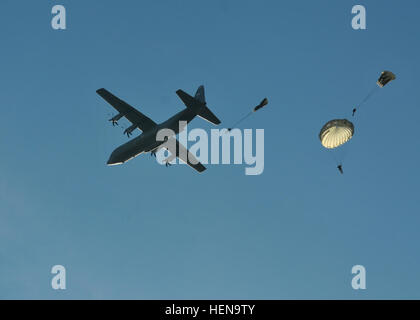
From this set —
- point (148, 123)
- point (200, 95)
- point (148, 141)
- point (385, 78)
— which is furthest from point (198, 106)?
point (385, 78)

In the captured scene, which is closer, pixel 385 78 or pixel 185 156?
pixel 385 78

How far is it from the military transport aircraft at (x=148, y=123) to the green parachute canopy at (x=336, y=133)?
12.8 meters

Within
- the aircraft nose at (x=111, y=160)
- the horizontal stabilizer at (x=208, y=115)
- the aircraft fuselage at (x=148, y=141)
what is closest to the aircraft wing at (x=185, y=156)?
the aircraft fuselage at (x=148, y=141)

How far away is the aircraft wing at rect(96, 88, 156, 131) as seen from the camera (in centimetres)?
4634

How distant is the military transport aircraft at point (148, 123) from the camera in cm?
4078

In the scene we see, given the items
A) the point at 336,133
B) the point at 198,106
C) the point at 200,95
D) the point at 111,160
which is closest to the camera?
the point at 336,133

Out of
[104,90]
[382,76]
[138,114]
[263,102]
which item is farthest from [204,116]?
[382,76]

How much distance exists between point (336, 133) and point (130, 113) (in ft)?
74.6

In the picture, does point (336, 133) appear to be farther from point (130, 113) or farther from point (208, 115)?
point (130, 113)

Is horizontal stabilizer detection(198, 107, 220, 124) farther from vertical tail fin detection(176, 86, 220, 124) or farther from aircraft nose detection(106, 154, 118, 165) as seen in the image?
aircraft nose detection(106, 154, 118, 165)

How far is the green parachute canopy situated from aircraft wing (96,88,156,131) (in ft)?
65.9

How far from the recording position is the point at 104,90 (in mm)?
47062

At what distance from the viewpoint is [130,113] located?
46.5 meters
